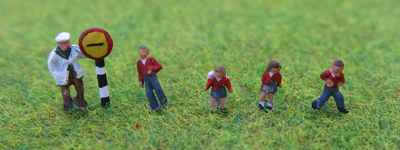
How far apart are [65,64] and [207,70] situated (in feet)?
8.76

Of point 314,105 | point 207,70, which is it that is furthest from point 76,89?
point 314,105

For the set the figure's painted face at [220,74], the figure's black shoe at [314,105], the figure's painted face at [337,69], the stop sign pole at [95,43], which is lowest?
the figure's black shoe at [314,105]

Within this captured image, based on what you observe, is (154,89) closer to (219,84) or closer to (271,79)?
(219,84)

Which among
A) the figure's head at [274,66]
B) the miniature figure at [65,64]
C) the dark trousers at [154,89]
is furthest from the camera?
the dark trousers at [154,89]

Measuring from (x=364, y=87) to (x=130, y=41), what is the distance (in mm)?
5205

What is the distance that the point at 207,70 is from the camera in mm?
5941

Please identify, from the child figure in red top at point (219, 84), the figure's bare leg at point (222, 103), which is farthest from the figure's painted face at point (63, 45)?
the figure's bare leg at point (222, 103)

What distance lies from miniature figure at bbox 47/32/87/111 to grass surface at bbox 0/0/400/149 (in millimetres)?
528

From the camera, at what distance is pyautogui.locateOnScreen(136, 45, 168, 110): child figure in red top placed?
4.12 m

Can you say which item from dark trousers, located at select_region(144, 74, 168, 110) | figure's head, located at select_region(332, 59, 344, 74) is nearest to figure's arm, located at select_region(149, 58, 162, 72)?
dark trousers, located at select_region(144, 74, 168, 110)

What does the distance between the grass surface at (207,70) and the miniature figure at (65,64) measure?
1.73ft

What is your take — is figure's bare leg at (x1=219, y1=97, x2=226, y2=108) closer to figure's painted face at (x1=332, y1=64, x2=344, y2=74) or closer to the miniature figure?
figure's painted face at (x1=332, y1=64, x2=344, y2=74)

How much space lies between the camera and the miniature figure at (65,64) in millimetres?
4047

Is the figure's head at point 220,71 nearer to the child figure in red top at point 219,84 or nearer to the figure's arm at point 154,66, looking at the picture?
the child figure in red top at point 219,84
